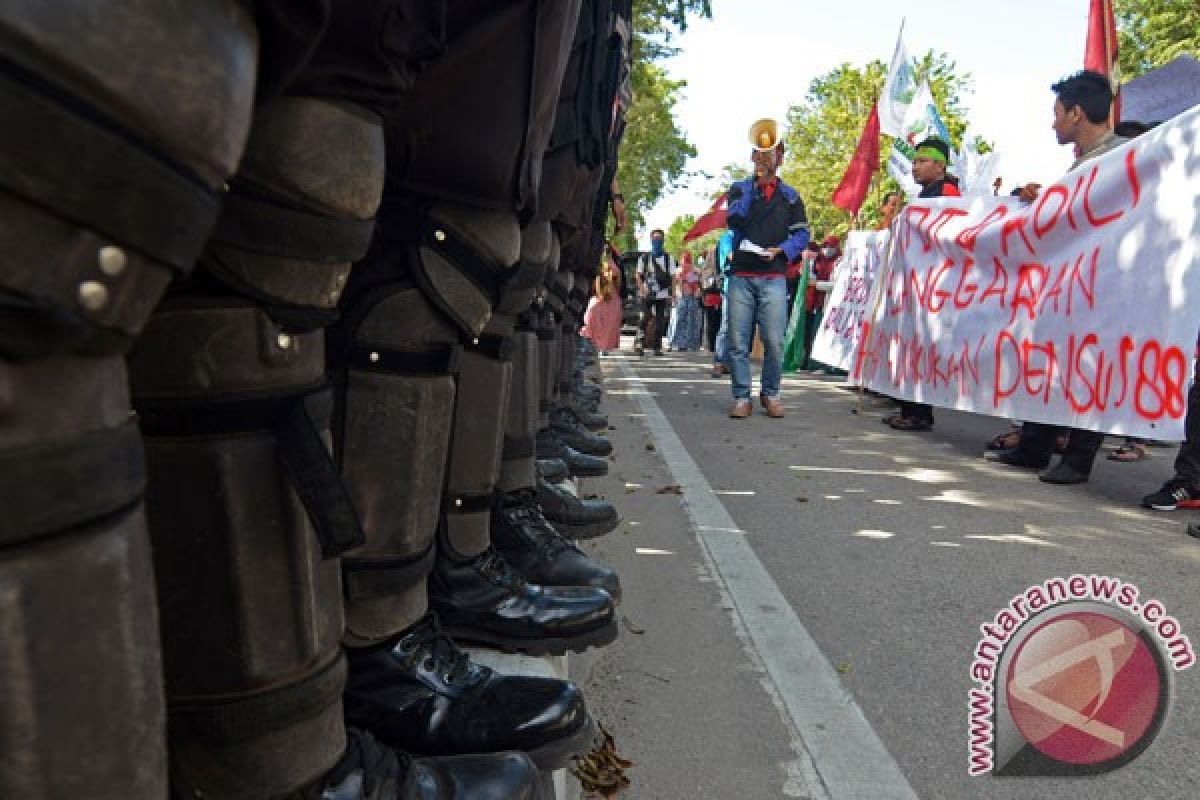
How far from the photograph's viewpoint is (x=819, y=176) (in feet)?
114

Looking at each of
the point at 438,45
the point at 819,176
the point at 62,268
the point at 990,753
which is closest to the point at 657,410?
the point at 990,753

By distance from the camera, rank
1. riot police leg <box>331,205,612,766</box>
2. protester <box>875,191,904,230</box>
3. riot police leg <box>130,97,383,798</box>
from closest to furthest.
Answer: riot police leg <box>130,97,383,798</box>
riot police leg <box>331,205,612,766</box>
protester <box>875,191,904,230</box>

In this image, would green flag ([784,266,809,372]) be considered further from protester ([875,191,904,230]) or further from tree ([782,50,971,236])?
tree ([782,50,971,236])

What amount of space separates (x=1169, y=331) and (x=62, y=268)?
4438 mm

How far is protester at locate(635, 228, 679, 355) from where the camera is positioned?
15.4 meters

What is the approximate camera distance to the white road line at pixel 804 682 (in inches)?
68.6

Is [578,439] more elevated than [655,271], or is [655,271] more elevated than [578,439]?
[655,271]

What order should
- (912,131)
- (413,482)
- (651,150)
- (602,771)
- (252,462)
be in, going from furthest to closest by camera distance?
(651,150), (912,131), (602,771), (413,482), (252,462)

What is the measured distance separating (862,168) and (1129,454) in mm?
6432

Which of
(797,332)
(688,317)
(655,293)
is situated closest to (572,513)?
(797,332)

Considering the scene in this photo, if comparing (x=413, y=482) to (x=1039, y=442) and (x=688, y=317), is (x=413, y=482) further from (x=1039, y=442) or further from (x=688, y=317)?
(x=688, y=317)

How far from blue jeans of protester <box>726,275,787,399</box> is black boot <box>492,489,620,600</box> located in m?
4.77

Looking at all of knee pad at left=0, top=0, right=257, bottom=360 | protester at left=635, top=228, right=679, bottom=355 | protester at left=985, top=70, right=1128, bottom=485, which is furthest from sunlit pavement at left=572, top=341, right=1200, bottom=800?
protester at left=635, top=228, right=679, bottom=355

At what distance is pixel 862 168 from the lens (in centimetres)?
1112
